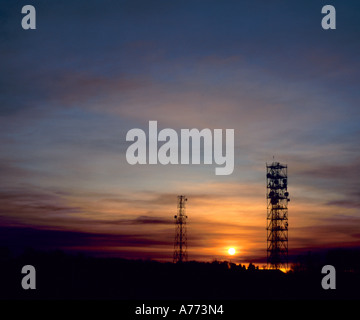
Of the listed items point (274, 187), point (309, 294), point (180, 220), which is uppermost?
point (274, 187)

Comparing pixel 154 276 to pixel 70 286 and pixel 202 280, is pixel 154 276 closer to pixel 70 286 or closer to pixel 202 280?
pixel 202 280

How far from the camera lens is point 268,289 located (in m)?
98.3
